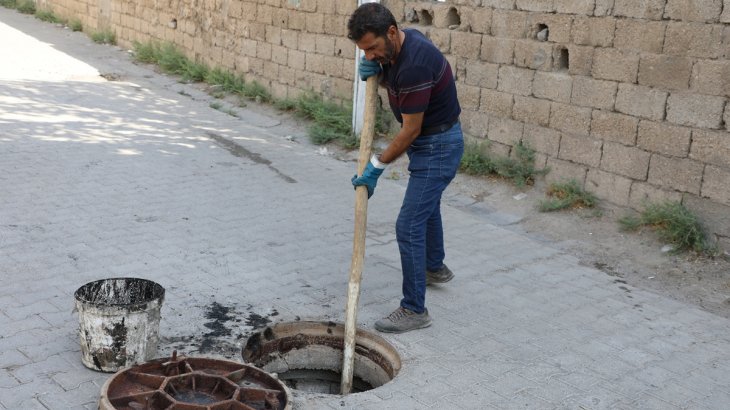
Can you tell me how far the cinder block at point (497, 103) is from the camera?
780 cm

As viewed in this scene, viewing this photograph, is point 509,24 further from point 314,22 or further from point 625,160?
point 314,22

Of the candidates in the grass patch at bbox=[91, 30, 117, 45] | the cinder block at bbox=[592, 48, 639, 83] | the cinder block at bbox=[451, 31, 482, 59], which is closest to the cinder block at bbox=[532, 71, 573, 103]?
the cinder block at bbox=[592, 48, 639, 83]

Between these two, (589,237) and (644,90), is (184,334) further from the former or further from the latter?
(644,90)

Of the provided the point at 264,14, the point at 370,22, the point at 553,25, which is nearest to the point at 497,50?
the point at 553,25

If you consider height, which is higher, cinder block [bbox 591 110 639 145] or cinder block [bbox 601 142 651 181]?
cinder block [bbox 591 110 639 145]

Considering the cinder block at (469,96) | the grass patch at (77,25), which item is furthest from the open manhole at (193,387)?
the grass patch at (77,25)

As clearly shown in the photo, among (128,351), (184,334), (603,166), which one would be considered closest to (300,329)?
(184,334)

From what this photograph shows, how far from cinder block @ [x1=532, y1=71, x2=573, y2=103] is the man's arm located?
3.21 metres

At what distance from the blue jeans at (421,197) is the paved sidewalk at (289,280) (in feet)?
1.09

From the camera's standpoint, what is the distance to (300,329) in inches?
186

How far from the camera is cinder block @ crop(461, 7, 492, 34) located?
7.89 metres

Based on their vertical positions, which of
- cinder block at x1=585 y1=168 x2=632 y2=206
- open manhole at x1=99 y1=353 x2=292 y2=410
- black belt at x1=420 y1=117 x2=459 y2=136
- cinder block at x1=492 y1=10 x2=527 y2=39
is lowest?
open manhole at x1=99 y1=353 x2=292 y2=410

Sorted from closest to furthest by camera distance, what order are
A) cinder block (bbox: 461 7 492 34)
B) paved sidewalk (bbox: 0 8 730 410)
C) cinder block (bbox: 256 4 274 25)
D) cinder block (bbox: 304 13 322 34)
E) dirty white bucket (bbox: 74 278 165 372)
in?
dirty white bucket (bbox: 74 278 165 372)
paved sidewalk (bbox: 0 8 730 410)
cinder block (bbox: 461 7 492 34)
cinder block (bbox: 304 13 322 34)
cinder block (bbox: 256 4 274 25)

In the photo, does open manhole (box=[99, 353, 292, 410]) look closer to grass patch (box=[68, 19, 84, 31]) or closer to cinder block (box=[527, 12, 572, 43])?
cinder block (box=[527, 12, 572, 43])
